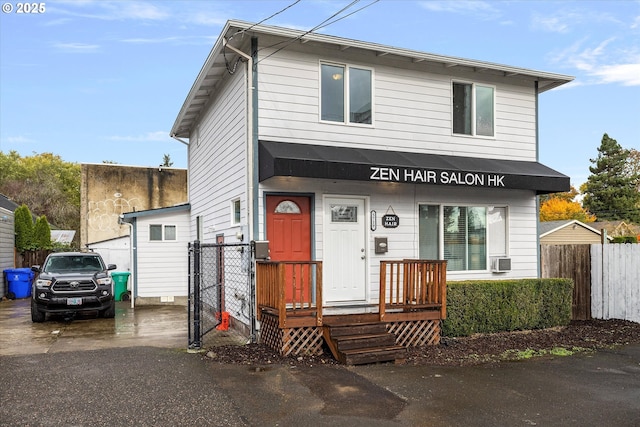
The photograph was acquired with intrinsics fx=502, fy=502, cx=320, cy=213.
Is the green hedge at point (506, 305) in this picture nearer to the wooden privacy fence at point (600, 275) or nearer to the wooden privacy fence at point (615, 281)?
the wooden privacy fence at point (600, 275)

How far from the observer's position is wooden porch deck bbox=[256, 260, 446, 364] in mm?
7469

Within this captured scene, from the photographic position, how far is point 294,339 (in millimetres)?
7691

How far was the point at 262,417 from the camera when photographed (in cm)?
505

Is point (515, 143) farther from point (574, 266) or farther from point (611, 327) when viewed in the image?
point (611, 327)

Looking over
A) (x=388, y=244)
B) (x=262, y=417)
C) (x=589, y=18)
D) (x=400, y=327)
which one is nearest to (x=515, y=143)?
(x=589, y=18)

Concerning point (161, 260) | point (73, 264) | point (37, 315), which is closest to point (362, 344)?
point (37, 315)

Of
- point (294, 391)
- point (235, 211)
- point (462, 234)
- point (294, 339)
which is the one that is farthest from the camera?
point (462, 234)

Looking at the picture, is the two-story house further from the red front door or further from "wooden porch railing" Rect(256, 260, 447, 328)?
"wooden porch railing" Rect(256, 260, 447, 328)

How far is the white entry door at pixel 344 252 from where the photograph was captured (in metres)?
9.16

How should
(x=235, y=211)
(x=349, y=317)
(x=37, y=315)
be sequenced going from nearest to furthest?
(x=349, y=317) < (x=235, y=211) < (x=37, y=315)

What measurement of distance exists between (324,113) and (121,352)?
211 inches

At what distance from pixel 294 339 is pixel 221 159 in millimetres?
4682

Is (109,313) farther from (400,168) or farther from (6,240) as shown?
(6,240)

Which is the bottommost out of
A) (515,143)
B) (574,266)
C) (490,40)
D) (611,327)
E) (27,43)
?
(611,327)
